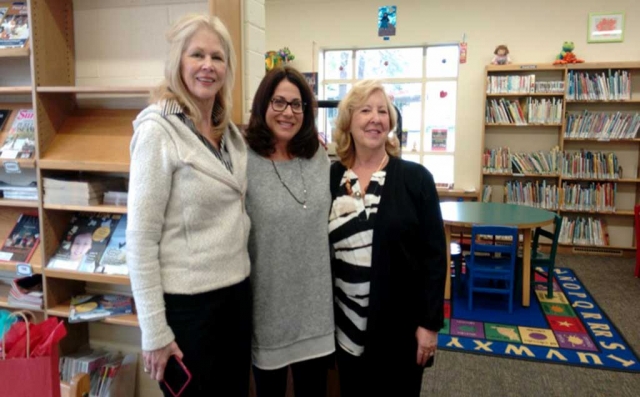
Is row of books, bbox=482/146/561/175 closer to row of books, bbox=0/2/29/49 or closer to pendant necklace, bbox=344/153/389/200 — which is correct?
pendant necklace, bbox=344/153/389/200

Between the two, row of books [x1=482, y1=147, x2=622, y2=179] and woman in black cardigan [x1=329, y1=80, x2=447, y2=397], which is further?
row of books [x1=482, y1=147, x2=622, y2=179]

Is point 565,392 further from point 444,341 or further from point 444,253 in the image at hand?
point 444,253

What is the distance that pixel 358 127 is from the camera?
1554mm

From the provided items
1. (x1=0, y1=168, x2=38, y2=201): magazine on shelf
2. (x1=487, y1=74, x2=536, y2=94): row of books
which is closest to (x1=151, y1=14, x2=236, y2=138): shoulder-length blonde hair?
(x1=0, y1=168, x2=38, y2=201): magazine on shelf

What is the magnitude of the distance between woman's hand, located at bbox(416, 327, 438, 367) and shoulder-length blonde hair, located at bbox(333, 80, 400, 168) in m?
0.62

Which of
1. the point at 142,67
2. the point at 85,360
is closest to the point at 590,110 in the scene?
the point at 142,67

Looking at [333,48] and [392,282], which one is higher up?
[333,48]

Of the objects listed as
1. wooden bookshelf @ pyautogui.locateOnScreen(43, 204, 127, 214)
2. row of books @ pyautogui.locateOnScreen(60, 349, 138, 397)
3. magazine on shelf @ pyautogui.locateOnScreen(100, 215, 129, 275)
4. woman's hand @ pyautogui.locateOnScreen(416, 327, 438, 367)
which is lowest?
row of books @ pyautogui.locateOnScreen(60, 349, 138, 397)

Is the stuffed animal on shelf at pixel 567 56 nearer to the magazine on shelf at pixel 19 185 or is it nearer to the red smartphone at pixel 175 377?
the magazine on shelf at pixel 19 185

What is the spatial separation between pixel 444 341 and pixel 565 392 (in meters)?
0.81

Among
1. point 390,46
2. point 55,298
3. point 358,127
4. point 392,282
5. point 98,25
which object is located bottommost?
point 55,298

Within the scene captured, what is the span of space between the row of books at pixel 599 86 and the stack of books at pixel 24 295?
17.8ft

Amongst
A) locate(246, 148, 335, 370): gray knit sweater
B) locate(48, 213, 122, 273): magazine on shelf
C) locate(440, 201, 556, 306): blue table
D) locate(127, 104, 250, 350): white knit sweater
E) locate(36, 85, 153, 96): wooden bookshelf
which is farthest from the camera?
locate(440, 201, 556, 306): blue table

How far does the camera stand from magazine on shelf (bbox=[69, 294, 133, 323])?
197 cm
